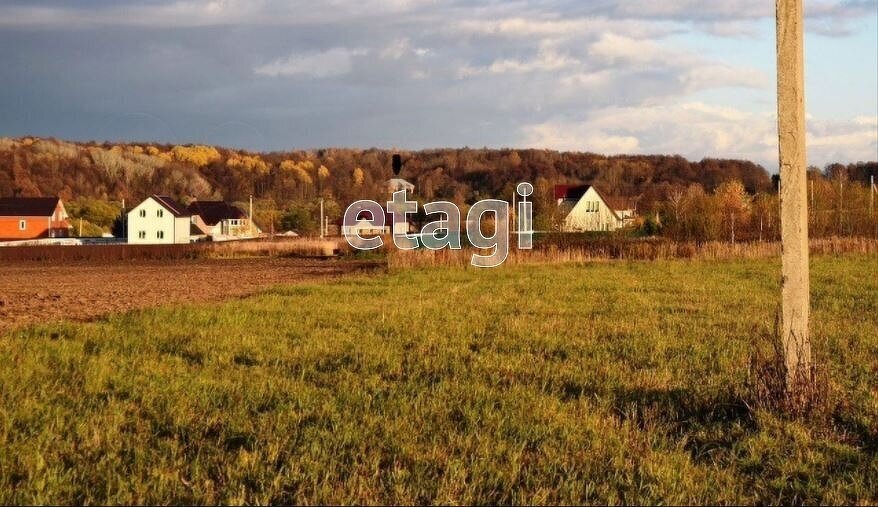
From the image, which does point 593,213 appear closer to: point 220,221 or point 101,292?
point 220,221

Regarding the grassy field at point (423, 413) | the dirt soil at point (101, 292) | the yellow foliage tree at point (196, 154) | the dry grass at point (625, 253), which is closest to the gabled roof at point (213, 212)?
the yellow foliage tree at point (196, 154)

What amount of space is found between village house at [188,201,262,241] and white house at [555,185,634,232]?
3358cm

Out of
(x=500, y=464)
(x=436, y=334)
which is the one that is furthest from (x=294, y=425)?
(x=436, y=334)

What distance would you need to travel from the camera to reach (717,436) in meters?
5.61

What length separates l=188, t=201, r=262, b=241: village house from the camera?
81.0m

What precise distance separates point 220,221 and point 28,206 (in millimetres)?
18544

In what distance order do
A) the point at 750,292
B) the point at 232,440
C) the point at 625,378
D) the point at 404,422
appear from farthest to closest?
the point at 750,292 → the point at 625,378 → the point at 404,422 → the point at 232,440

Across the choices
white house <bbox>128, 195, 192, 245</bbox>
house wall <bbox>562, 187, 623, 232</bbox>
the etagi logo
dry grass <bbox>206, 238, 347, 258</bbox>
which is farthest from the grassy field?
white house <bbox>128, 195, 192, 245</bbox>

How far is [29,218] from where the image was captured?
239 ft

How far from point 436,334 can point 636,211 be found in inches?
2733

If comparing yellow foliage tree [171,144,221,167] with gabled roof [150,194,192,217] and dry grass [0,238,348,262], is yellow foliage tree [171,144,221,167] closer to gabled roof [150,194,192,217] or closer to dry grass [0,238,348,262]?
gabled roof [150,194,192,217]

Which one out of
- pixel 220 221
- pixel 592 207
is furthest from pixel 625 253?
pixel 220 221

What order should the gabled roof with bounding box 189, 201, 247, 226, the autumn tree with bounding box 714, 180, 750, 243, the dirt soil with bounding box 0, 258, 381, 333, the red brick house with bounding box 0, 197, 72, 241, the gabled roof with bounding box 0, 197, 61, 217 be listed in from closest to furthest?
1. the dirt soil with bounding box 0, 258, 381, 333
2. the autumn tree with bounding box 714, 180, 750, 243
3. the red brick house with bounding box 0, 197, 72, 241
4. the gabled roof with bounding box 0, 197, 61, 217
5. the gabled roof with bounding box 189, 201, 247, 226

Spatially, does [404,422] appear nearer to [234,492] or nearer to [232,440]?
[232,440]
